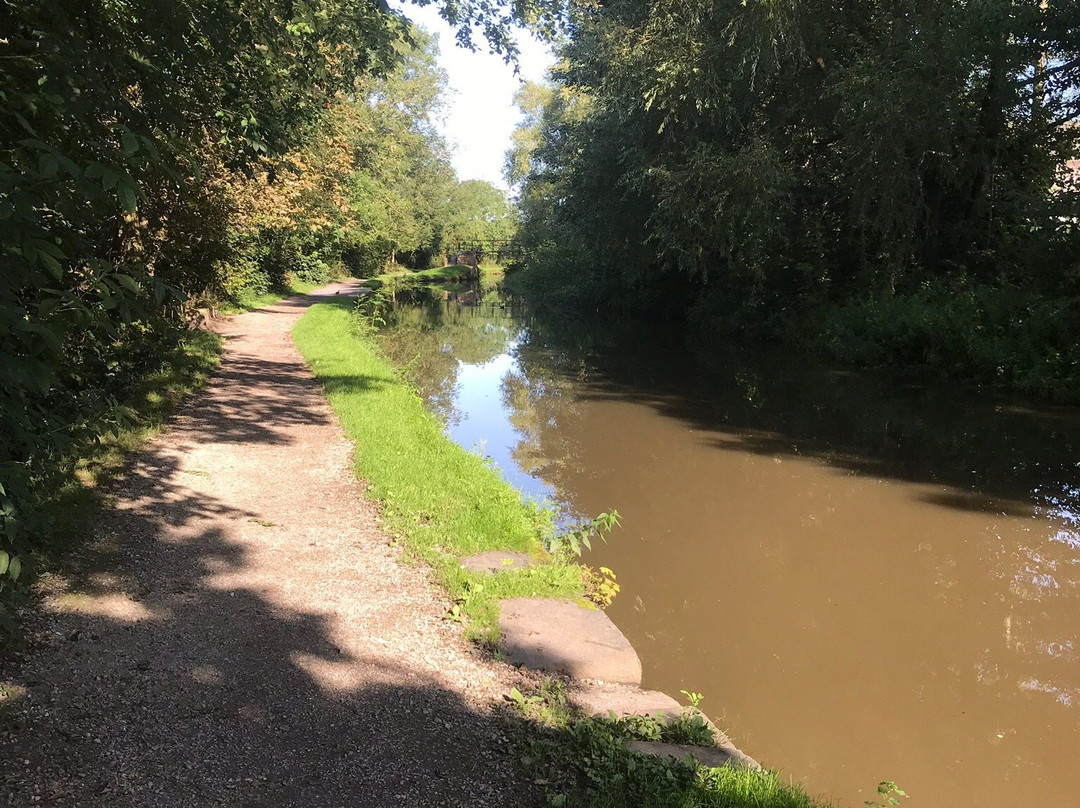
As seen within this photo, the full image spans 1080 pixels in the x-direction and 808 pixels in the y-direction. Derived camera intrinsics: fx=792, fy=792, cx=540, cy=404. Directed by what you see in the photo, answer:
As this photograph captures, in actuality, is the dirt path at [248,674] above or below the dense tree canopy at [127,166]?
below

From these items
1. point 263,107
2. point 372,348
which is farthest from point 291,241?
point 263,107

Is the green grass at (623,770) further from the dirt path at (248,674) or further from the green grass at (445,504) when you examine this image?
the green grass at (445,504)

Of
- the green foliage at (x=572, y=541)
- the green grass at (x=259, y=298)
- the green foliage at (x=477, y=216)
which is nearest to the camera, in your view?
the green foliage at (x=572, y=541)

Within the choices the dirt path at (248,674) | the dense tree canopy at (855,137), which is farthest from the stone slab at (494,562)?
the dense tree canopy at (855,137)

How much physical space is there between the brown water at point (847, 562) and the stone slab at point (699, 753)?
24.5 inches

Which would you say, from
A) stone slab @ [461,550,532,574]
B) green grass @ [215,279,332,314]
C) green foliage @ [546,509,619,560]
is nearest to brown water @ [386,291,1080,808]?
green foliage @ [546,509,619,560]

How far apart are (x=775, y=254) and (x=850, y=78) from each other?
5.30m

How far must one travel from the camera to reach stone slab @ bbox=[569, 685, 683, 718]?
12.8ft

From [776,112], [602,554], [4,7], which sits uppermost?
[776,112]

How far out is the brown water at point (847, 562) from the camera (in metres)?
4.31

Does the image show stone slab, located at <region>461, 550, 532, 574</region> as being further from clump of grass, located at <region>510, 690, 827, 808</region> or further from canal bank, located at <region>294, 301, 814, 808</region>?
clump of grass, located at <region>510, 690, 827, 808</region>

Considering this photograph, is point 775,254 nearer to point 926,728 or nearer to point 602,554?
point 602,554

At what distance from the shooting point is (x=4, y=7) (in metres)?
3.26

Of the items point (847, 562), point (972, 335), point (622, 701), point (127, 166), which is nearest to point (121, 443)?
point (127, 166)
